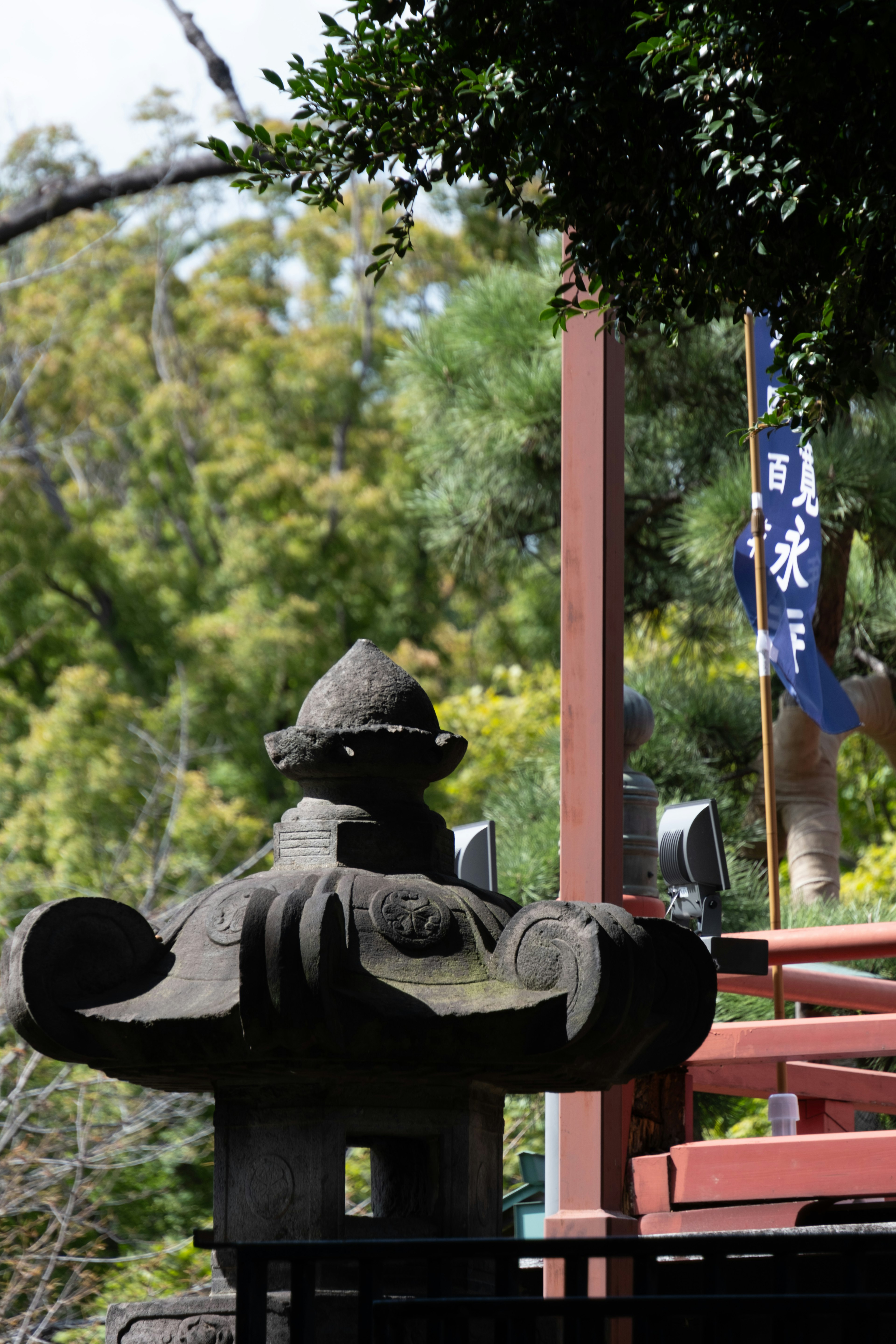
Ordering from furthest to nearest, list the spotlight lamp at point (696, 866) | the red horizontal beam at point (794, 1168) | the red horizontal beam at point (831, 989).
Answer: the red horizontal beam at point (831, 989), the spotlight lamp at point (696, 866), the red horizontal beam at point (794, 1168)

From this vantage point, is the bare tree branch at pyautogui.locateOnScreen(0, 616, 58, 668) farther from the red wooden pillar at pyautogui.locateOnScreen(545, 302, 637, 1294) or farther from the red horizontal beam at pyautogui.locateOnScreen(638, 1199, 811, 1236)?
the red horizontal beam at pyautogui.locateOnScreen(638, 1199, 811, 1236)

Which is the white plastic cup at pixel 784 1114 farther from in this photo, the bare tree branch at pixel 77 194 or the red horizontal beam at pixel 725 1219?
the bare tree branch at pixel 77 194

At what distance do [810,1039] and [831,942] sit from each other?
299 millimetres

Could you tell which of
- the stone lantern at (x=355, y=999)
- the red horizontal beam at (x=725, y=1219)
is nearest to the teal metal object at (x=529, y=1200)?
the red horizontal beam at (x=725, y=1219)

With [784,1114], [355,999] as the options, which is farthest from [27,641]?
[355,999]

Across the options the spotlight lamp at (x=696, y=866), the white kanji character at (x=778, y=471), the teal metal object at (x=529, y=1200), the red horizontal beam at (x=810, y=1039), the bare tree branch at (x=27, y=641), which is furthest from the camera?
the bare tree branch at (x=27, y=641)

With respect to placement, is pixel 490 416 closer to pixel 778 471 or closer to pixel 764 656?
pixel 778 471

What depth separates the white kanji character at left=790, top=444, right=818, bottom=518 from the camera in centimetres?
733

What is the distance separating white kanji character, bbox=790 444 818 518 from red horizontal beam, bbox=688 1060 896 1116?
2.69 metres

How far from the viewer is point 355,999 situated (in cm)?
313

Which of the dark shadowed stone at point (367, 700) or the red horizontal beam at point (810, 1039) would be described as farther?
the red horizontal beam at point (810, 1039)

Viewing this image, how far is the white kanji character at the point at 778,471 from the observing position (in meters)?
7.48

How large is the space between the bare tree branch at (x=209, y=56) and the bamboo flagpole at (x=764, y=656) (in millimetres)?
3485

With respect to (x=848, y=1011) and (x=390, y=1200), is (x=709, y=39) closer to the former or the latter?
(x=390, y=1200)
